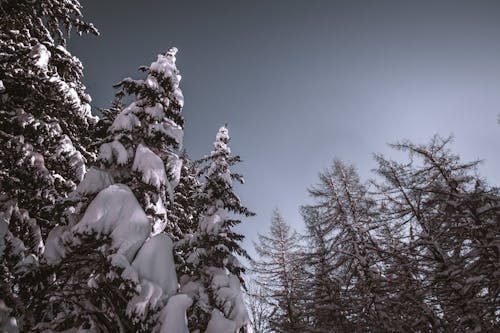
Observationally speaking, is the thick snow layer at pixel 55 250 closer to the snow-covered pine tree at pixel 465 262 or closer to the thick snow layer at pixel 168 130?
the thick snow layer at pixel 168 130

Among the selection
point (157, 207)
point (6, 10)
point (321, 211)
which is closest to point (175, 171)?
point (157, 207)

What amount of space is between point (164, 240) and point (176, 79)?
504 cm

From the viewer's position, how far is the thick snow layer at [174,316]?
17.8ft

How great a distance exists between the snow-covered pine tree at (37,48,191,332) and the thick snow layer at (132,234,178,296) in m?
0.02

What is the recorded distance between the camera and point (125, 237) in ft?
19.7

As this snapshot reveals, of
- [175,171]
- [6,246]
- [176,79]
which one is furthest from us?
[176,79]

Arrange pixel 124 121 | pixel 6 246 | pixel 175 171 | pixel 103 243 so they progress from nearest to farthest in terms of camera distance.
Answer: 1. pixel 103 243
2. pixel 6 246
3. pixel 124 121
4. pixel 175 171

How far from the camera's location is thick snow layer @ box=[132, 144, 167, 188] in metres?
7.08

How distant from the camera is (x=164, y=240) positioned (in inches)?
257

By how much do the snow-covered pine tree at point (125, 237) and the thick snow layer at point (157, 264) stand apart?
20 millimetres

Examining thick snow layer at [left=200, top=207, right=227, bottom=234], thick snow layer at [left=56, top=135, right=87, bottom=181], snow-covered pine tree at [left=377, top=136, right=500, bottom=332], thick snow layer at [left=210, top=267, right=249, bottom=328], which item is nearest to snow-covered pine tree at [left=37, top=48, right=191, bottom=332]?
thick snow layer at [left=56, top=135, right=87, bottom=181]

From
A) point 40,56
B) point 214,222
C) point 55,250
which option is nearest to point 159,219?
point 55,250

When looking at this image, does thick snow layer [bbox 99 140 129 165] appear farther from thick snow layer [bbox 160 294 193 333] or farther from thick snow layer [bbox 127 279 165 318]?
thick snow layer [bbox 160 294 193 333]

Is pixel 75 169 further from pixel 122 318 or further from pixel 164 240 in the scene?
pixel 122 318
